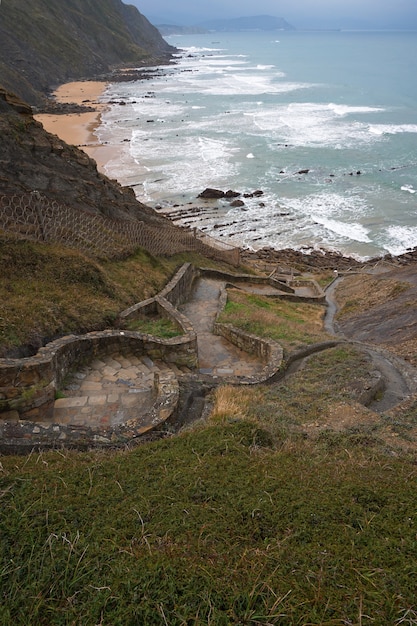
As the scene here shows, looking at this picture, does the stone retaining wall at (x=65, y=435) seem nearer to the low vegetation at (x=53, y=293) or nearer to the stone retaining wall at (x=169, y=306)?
the low vegetation at (x=53, y=293)

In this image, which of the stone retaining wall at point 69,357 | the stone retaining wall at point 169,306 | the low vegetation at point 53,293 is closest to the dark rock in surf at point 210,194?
the stone retaining wall at point 169,306

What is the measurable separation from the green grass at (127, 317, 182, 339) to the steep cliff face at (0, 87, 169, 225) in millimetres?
6628

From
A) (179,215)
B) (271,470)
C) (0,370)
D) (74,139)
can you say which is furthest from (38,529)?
(74,139)

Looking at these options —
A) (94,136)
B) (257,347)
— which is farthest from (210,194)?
(257,347)

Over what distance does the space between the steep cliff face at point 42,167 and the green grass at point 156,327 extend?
663 cm

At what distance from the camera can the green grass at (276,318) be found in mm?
12883

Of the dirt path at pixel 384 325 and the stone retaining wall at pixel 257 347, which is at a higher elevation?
the stone retaining wall at pixel 257 347

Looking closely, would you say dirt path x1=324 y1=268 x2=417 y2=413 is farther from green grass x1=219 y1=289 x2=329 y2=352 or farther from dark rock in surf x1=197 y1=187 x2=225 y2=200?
dark rock in surf x1=197 y1=187 x2=225 y2=200

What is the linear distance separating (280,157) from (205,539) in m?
52.2

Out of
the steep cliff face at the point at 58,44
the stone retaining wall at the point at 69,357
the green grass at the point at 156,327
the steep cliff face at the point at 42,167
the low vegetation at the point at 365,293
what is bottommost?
the low vegetation at the point at 365,293

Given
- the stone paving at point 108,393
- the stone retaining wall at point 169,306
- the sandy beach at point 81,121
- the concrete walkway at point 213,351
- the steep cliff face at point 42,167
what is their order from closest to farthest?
1. the stone paving at point 108,393
2. the concrete walkway at point 213,351
3. the stone retaining wall at point 169,306
4. the steep cliff face at point 42,167
5. the sandy beach at point 81,121

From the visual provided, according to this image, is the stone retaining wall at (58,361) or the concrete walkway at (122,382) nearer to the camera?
the stone retaining wall at (58,361)

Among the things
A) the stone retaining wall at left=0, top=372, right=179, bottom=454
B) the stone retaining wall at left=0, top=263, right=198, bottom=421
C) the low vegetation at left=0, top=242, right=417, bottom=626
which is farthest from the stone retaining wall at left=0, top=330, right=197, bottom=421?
the low vegetation at left=0, top=242, right=417, bottom=626

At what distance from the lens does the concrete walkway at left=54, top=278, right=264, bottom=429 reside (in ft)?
24.4
